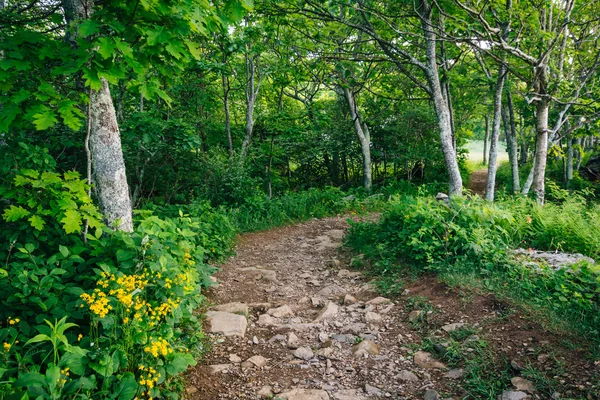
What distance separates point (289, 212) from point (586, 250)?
7.16 m

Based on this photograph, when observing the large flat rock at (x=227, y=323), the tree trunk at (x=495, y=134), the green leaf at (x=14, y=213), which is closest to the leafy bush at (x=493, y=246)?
the tree trunk at (x=495, y=134)

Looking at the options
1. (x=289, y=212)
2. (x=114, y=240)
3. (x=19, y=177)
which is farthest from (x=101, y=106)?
(x=289, y=212)

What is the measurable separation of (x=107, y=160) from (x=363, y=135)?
11.3 meters

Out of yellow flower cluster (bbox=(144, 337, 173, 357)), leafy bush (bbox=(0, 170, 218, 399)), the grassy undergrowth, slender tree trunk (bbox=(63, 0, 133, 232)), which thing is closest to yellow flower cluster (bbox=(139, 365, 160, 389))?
leafy bush (bbox=(0, 170, 218, 399))

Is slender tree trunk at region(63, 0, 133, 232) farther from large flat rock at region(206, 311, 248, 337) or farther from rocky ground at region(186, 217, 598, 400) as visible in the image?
rocky ground at region(186, 217, 598, 400)

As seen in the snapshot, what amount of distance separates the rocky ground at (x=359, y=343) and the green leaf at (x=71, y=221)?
1843 mm

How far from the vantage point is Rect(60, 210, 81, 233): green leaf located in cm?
341

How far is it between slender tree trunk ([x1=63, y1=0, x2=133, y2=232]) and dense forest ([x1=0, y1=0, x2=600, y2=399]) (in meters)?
0.02

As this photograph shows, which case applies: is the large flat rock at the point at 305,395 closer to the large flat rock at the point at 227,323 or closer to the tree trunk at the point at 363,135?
the large flat rock at the point at 227,323

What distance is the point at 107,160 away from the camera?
4.39 meters

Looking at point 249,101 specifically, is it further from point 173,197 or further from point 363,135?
point 363,135

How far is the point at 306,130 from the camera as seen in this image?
13.8 metres

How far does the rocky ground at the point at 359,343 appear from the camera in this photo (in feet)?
10.5

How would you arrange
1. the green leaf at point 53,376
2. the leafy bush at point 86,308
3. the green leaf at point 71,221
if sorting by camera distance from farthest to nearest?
the green leaf at point 71,221 → the leafy bush at point 86,308 → the green leaf at point 53,376
